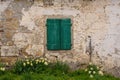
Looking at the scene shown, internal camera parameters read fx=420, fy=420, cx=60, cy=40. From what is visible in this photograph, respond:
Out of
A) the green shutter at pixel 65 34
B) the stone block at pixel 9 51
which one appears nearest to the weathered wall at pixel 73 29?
the stone block at pixel 9 51

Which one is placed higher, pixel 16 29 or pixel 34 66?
pixel 16 29

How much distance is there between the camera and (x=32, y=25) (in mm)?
12156

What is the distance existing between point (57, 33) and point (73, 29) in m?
0.49

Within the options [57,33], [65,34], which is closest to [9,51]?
[57,33]

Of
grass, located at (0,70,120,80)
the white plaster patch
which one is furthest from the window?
the white plaster patch

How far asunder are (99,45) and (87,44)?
0.36 m

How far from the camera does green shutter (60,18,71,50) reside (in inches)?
478

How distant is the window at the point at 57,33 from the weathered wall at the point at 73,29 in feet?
0.47

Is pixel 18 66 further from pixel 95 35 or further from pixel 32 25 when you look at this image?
pixel 95 35

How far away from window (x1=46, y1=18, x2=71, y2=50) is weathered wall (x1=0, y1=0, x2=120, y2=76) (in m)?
0.14

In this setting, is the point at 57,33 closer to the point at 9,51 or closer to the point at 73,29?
the point at 73,29

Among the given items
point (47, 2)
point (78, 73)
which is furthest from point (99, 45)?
point (47, 2)

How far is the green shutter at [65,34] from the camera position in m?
12.1

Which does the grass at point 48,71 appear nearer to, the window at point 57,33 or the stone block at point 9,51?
the stone block at point 9,51
